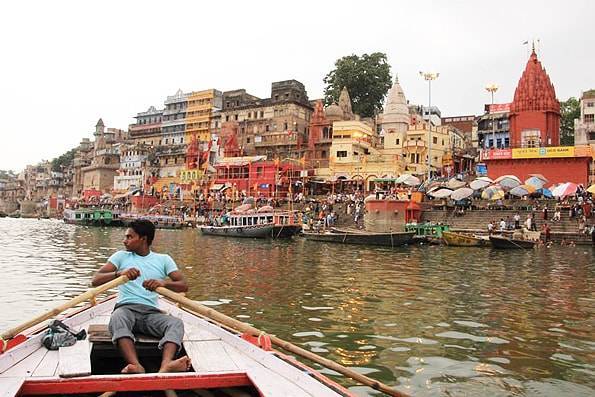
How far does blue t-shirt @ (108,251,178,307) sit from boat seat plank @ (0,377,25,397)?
5.39ft

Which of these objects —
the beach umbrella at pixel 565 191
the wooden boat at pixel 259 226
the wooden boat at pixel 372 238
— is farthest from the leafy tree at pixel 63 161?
the beach umbrella at pixel 565 191

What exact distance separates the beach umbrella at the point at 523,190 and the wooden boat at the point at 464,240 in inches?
327

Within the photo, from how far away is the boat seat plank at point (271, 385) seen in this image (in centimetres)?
372

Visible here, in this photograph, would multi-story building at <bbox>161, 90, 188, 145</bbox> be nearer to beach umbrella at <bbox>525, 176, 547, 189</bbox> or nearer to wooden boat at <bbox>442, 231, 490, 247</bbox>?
beach umbrella at <bbox>525, 176, 547, 189</bbox>

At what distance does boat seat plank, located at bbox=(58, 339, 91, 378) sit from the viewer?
3.98m

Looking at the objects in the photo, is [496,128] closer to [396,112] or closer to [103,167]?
[396,112]

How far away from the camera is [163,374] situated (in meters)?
3.95

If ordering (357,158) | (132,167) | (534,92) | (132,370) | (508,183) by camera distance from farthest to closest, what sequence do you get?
1. (132,167)
2. (357,158)
3. (534,92)
4. (508,183)
5. (132,370)

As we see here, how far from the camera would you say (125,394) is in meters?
3.89

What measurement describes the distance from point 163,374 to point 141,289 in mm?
1725

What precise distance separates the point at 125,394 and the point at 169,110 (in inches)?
3491

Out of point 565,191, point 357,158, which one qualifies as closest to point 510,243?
point 565,191

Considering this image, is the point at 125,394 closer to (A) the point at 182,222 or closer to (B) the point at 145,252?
(B) the point at 145,252

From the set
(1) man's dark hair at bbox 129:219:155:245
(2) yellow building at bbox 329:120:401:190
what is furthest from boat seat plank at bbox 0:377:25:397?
(2) yellow building at bbox 329:120:401:190
